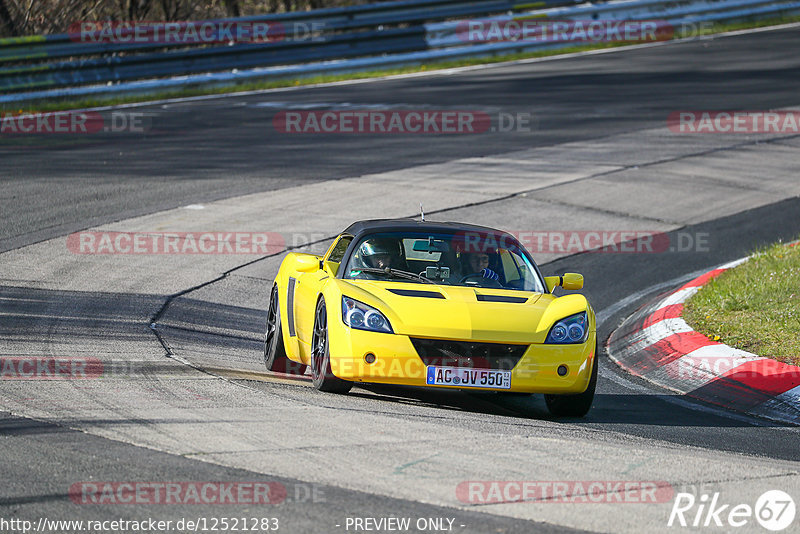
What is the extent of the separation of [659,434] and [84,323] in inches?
190

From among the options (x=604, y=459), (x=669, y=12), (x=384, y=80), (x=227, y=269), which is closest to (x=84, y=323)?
(x=227, y=269)

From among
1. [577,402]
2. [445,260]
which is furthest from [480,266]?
[577,402]

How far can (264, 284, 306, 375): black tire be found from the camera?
899 cm

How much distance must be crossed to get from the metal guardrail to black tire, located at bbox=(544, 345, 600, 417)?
1579cm

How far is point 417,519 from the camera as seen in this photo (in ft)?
16.2

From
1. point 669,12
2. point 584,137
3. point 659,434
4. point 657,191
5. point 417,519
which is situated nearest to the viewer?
point 417,519

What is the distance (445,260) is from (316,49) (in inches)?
698

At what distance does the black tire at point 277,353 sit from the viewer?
354 inches

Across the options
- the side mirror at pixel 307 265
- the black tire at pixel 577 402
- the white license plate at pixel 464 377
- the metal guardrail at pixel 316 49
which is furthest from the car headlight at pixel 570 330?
the metal guardrail at pixel 316 49

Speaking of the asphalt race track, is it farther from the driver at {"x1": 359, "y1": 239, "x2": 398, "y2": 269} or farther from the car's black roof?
the car's black roof

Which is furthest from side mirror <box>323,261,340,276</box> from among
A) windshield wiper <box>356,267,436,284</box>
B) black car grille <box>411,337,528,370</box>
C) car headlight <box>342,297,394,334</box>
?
black car grille <box>411,337,528,370</box>

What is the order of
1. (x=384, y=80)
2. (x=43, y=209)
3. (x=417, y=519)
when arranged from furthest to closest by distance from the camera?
(x=384, y=80), (x=43, y=209), (x=417, y=519)

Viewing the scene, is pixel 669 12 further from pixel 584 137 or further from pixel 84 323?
pixel 84 323

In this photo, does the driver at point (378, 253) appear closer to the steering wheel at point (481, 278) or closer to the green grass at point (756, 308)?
the steering wheel at point (481, 278)
